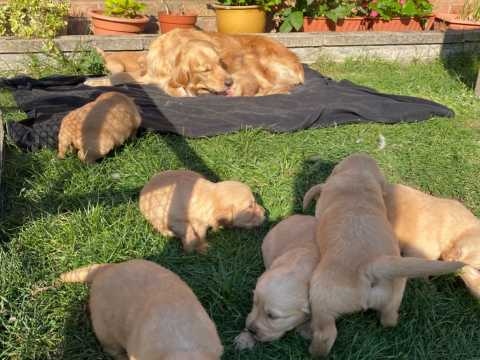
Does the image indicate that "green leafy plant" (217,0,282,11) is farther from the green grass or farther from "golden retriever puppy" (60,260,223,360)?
"golden retriever puppy" (60,260,223,360)

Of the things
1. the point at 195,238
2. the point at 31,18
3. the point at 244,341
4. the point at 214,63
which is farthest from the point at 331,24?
the point at 244,341

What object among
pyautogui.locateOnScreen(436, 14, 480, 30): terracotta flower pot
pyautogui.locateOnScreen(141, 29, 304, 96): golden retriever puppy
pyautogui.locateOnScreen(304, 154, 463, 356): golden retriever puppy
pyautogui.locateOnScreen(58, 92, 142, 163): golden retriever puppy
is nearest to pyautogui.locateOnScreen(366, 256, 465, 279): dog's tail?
pyautogui.locateOnScreen(304, 154, 463, 356): golden retriever puppy

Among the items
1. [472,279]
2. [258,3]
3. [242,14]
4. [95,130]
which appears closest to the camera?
[472,279]

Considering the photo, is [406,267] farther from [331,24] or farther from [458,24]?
[458,24]

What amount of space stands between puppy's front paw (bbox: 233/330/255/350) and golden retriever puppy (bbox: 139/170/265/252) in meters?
0.80

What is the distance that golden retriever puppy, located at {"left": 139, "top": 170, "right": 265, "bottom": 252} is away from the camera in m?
3.33

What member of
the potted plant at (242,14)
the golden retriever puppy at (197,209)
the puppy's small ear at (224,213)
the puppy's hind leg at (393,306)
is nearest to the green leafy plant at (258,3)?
the potted plant at (242,14)

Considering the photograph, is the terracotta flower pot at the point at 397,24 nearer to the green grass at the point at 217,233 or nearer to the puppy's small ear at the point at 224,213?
the green grass at the point at 217,233

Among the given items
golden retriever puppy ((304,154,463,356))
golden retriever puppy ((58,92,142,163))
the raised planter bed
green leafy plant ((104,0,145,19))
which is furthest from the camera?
green leafy plant ((104,0,145,19))

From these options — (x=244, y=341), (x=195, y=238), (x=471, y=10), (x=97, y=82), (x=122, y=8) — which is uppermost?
(x=471, y=10)

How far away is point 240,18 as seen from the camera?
299 inches

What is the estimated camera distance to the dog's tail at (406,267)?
2.22 metres

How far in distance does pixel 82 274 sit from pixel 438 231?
7.03 ft

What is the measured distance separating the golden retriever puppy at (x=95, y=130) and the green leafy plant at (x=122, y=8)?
11.1 feet
